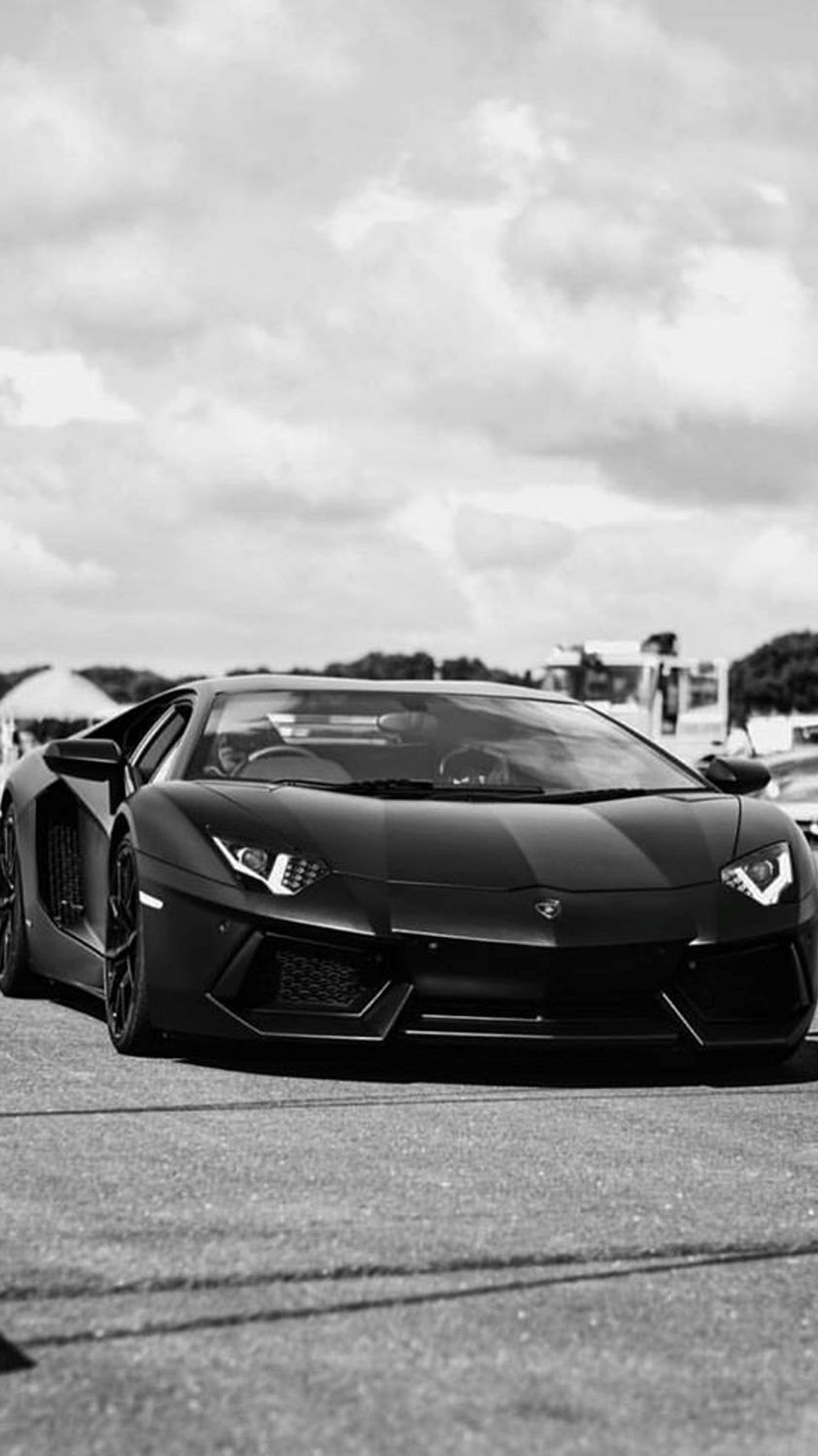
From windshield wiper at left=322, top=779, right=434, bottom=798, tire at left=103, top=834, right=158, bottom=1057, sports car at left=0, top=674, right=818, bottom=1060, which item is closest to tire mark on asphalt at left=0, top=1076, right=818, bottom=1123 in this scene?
sports car at left=0, top=674, right=818, bottom=1060

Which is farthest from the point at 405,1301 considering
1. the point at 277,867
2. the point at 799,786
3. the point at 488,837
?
the point at 799,786

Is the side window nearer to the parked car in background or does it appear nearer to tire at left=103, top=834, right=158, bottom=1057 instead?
tire at left=103, top=834, right=158, bottom=1057

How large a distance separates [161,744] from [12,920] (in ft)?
4.25

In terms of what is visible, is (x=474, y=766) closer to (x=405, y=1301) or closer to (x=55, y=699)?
(x=405, y=1301)

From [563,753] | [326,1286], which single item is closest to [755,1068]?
[563,753]

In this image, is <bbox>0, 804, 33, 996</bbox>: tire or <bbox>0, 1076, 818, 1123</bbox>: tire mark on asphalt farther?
<bbox>0, 804, 33, 996</bbox>: tire

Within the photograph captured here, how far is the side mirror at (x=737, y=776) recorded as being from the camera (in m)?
8.40

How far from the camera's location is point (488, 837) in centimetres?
736

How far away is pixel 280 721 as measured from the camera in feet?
27.2

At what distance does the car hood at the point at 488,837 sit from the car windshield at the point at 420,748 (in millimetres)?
269

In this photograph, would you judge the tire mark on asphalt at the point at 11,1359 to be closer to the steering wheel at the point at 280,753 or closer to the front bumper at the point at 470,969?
the front bumper at the point at 470,969

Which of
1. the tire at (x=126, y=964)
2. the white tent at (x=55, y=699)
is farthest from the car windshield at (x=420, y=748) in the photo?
the white tent at (x=55, y=699)

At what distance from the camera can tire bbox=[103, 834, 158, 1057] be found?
24.3 feet

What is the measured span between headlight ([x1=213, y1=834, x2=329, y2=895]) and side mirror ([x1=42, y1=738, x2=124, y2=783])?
4.12 feet
